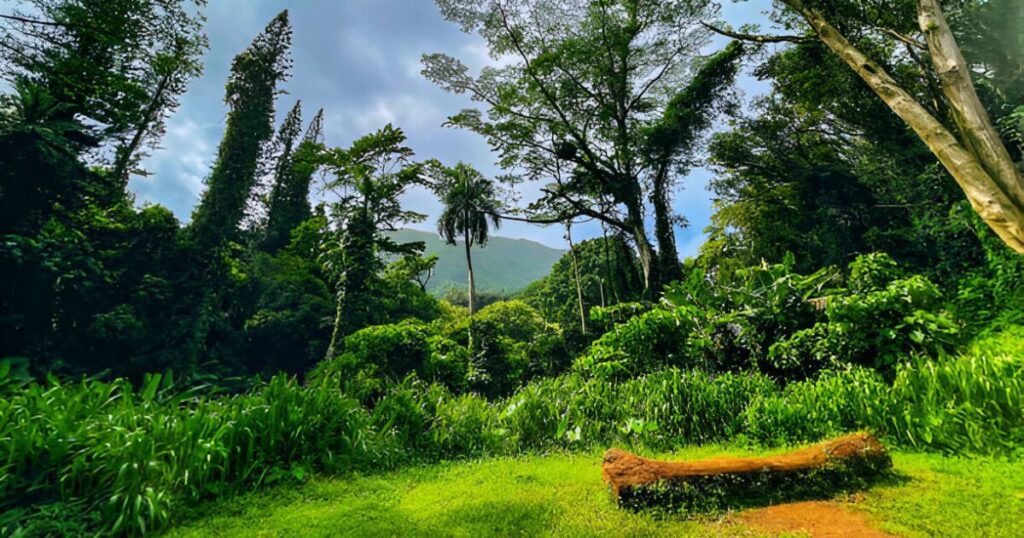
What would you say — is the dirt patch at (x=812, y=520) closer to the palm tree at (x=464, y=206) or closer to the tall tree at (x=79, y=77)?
the tall tree at (x=79, y=77)

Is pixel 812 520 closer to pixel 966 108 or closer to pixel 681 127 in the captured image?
pixel 966 108

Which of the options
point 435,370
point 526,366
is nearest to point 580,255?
point 526,366

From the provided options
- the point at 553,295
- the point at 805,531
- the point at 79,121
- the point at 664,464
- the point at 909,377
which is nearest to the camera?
the point at 805,531

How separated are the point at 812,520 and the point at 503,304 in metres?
23.0

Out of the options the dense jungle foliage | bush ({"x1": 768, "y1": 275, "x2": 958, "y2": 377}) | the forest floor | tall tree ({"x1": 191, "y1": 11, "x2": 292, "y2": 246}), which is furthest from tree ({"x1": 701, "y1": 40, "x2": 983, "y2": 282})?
tall tree ({"x1": 191, "y1": 11, "x2": 292, "y2": 246})

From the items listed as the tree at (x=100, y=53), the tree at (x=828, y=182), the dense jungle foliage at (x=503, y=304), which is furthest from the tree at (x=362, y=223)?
the tree at (x=828, y=182)

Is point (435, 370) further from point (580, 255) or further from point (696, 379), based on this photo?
Result: point (580, 255)

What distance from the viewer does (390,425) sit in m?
4.75

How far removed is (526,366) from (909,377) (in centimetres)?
1091

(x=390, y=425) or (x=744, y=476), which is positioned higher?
(x=390, y=425)

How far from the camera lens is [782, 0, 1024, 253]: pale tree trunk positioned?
239 centimetres

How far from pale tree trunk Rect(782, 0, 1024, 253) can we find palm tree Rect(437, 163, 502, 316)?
2084 centimetres

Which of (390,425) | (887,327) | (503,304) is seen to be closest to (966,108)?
(887,327)

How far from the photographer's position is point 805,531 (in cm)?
226
